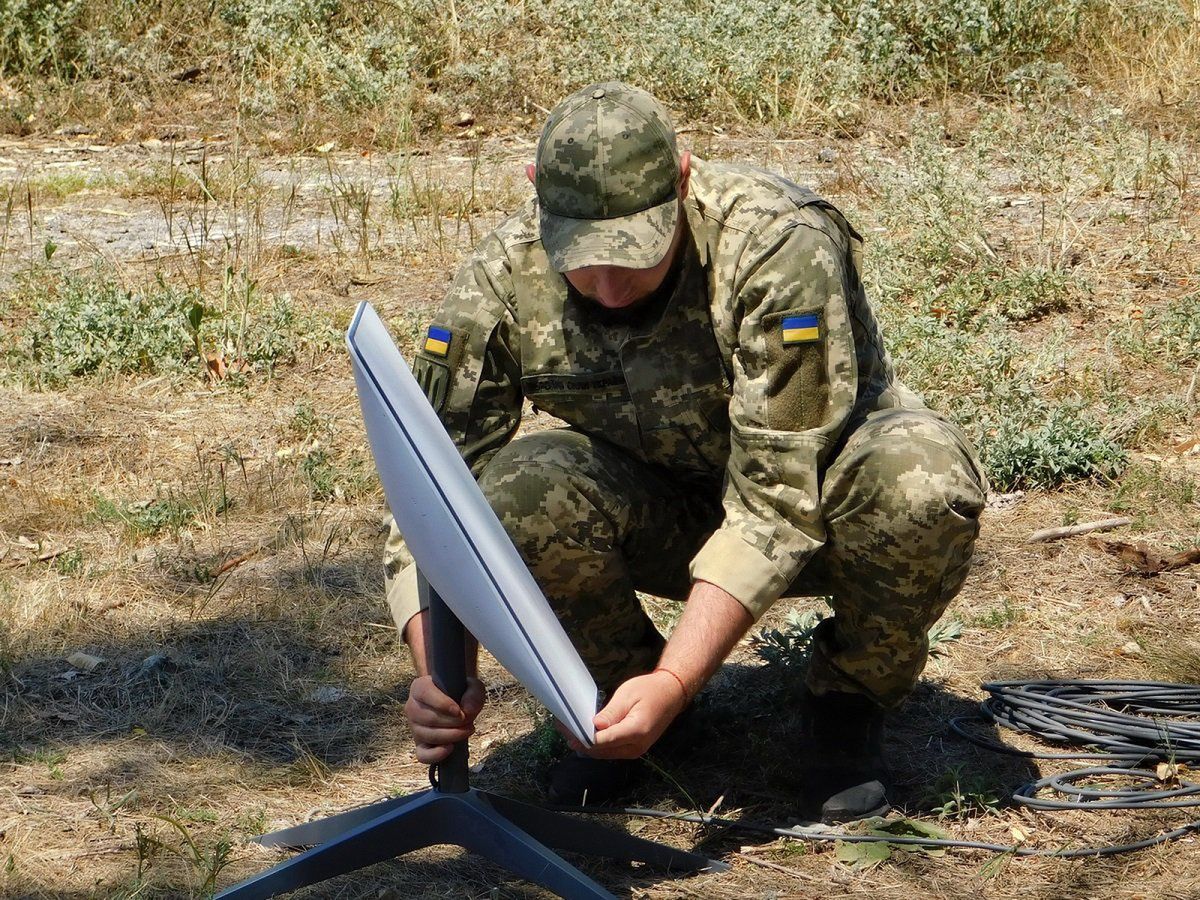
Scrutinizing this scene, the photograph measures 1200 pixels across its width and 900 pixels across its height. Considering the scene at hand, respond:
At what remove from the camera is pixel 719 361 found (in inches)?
101

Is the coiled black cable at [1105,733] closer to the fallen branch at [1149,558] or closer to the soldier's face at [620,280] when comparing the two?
the fallen branch at [1149,558]

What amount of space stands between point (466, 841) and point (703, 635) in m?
0.57

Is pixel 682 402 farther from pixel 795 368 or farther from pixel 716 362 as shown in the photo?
pixel 795 368

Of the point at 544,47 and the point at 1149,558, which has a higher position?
the point at 544,47

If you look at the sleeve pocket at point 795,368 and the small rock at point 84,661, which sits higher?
the sleeve pocket at point 795,368

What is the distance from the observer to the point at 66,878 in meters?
2.41

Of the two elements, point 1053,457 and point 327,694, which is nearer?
point 327,694

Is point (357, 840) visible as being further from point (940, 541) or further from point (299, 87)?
point (299, 87)

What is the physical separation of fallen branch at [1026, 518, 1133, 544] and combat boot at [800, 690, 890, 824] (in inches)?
49.6

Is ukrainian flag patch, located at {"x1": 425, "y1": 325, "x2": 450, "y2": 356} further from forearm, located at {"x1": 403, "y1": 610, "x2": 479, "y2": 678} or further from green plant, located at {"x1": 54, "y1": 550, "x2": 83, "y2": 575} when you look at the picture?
green plant, located at {"x1": 54, "y1": 550, "x2": 83, "y2": 575}

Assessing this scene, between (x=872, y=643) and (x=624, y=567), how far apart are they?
18.7 inches

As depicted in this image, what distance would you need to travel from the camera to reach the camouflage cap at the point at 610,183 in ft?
7.32

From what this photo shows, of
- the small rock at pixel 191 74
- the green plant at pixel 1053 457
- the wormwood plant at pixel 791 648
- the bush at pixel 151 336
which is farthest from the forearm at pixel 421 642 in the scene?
the small rock at pixel 191 74

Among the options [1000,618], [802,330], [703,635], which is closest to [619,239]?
A: [802,330]
